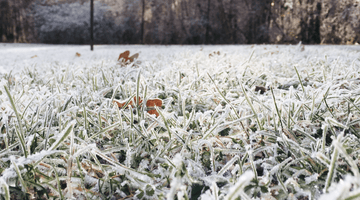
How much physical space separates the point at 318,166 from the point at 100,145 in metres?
0.59

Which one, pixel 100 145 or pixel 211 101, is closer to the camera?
pixel 100 145

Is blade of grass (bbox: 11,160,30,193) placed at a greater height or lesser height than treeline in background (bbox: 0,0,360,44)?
lesser

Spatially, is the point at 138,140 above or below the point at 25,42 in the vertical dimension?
A: below

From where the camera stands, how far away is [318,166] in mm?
565

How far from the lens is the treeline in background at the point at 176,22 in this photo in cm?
548

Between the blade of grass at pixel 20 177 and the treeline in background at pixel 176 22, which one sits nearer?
the blade of grass at pixel 20 177

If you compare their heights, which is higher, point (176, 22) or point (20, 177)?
point (176, 22)

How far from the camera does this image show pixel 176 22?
5.83 meters

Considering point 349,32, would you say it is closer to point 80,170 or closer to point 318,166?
point 318,166

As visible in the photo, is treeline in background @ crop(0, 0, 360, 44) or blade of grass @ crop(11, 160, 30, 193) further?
treeline in background @ crop(0, 0, 360, 44)

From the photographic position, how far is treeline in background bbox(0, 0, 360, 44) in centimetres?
548

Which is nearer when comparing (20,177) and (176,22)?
(20,177)

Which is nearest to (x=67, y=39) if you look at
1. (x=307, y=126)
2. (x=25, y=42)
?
(x=25, y=42)

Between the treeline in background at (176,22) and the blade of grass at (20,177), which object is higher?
the treeline in background at (176,22)
